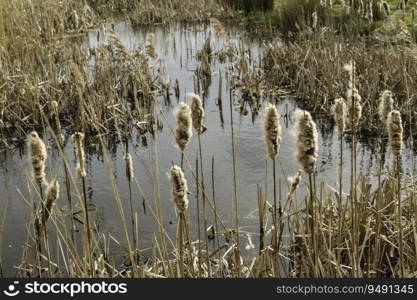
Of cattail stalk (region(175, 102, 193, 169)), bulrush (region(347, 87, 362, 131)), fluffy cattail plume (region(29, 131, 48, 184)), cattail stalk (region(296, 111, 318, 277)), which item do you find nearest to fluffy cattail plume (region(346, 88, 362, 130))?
bulrush (region(347, 87, 362, 131))

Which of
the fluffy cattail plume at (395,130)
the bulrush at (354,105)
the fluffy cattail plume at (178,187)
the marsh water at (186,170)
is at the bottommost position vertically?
the marsh water at (186,170)

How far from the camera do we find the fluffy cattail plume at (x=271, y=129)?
79.4 inches

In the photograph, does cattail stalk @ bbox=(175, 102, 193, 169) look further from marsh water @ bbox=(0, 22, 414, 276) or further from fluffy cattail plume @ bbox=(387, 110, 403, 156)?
marsh water @ bbox=(0, 22, 414, 276)

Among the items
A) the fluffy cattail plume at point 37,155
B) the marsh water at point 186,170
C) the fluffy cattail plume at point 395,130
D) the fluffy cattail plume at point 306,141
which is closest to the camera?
the fluffy cattail plume at point 306,141

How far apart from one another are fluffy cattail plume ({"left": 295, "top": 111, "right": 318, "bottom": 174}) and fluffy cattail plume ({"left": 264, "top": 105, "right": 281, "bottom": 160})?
87mm

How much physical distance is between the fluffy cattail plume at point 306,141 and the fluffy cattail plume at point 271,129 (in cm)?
9

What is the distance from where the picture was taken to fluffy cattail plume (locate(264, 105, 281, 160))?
2016 mm

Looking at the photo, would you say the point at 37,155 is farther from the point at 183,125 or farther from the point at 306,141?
the point at 306,141

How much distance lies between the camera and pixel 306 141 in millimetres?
1956

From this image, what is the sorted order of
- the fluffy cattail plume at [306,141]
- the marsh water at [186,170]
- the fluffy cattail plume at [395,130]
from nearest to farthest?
1. the fluffy cattail plume at [306,141]
2. the fluffy cattail plume at [395,130]
3. the marsh water at [186,170]

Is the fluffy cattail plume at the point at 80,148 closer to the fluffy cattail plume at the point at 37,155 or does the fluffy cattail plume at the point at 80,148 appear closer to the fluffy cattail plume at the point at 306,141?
the fluffy cattail plume at the point at 37,155

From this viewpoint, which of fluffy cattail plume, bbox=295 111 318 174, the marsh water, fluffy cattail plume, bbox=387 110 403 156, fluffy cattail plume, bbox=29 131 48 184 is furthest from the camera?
the marsh water

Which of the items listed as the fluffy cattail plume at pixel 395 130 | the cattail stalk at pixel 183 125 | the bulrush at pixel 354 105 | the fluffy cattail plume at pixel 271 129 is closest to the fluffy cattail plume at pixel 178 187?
the cattail stalk at pixel 183 125

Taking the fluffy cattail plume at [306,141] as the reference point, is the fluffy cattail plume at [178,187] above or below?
below
